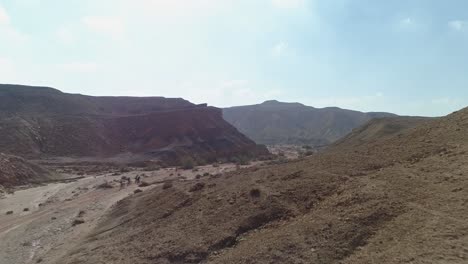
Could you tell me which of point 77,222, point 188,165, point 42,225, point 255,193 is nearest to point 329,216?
point 255,193

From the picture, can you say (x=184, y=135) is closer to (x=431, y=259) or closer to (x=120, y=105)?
(x=120, y=105)

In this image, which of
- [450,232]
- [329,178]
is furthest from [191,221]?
[450,232]

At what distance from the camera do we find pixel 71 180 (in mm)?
58719

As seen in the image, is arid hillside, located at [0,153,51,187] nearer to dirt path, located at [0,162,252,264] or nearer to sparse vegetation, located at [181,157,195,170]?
dirt path, located at [0,162,252,264]

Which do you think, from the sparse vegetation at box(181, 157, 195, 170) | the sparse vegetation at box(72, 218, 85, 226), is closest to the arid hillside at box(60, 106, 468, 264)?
the sparse vegetation at box(72, 218, 85, 226)

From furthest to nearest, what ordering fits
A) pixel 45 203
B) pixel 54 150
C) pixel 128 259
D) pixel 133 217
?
pixel 54 150 → pixel 45 203 → pixel 133 217 → pixel 128 259

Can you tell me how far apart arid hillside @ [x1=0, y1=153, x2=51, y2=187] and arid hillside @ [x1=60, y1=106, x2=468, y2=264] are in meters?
37.5

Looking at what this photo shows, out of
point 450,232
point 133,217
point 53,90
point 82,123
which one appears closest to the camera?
point 450,232

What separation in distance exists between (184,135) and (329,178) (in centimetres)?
8576

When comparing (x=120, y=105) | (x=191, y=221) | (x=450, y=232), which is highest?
(x=120, y=105)

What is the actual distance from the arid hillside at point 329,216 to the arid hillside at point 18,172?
1478 inches

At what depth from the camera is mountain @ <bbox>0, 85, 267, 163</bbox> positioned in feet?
285

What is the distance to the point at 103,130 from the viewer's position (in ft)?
326

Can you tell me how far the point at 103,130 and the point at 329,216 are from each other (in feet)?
303
